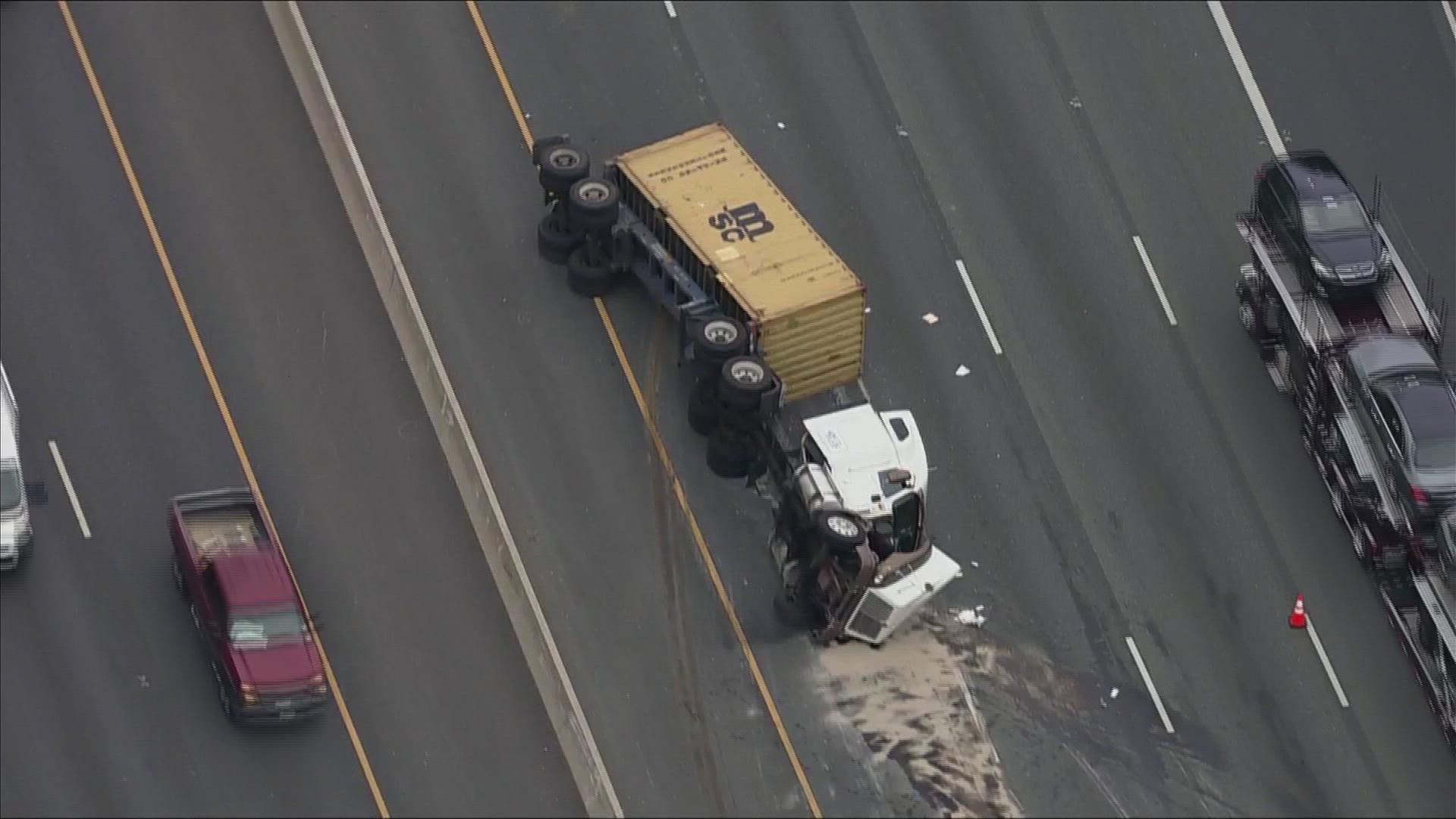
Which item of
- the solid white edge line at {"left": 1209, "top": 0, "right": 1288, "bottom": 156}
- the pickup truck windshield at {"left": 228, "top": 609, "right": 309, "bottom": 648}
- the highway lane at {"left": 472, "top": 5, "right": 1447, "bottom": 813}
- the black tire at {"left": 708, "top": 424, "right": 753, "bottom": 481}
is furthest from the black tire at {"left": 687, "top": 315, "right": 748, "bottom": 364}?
the solid white edge line at {"left": 1209, "top": 0, "right": 1288, "bottom": 156}

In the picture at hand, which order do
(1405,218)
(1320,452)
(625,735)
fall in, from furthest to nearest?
(1405,218), (1320,452), (625,735)

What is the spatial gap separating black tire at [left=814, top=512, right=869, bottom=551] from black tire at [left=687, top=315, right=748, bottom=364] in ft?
12.3

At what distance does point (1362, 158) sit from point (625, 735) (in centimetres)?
1973

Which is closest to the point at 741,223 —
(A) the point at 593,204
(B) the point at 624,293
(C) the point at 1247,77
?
(A) the point at 593,204

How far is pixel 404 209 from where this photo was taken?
58438mm

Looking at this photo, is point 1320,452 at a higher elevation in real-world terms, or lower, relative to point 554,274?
lower

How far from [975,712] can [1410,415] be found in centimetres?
904

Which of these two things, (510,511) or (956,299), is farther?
(956,299)

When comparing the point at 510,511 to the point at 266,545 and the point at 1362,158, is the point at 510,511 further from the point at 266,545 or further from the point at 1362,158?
the point at 1362,158

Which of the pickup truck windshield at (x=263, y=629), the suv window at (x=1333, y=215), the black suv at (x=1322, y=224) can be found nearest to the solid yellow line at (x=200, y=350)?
the pickup truck windshield at (x=263, y=629)

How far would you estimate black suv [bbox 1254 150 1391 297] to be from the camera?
5538 centimetres

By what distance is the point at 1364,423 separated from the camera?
54.0 metres

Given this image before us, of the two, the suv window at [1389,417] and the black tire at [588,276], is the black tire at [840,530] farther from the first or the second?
the suv window at [1389,417]

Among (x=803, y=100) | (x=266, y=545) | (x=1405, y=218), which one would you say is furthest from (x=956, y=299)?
(x=266, y=545)
